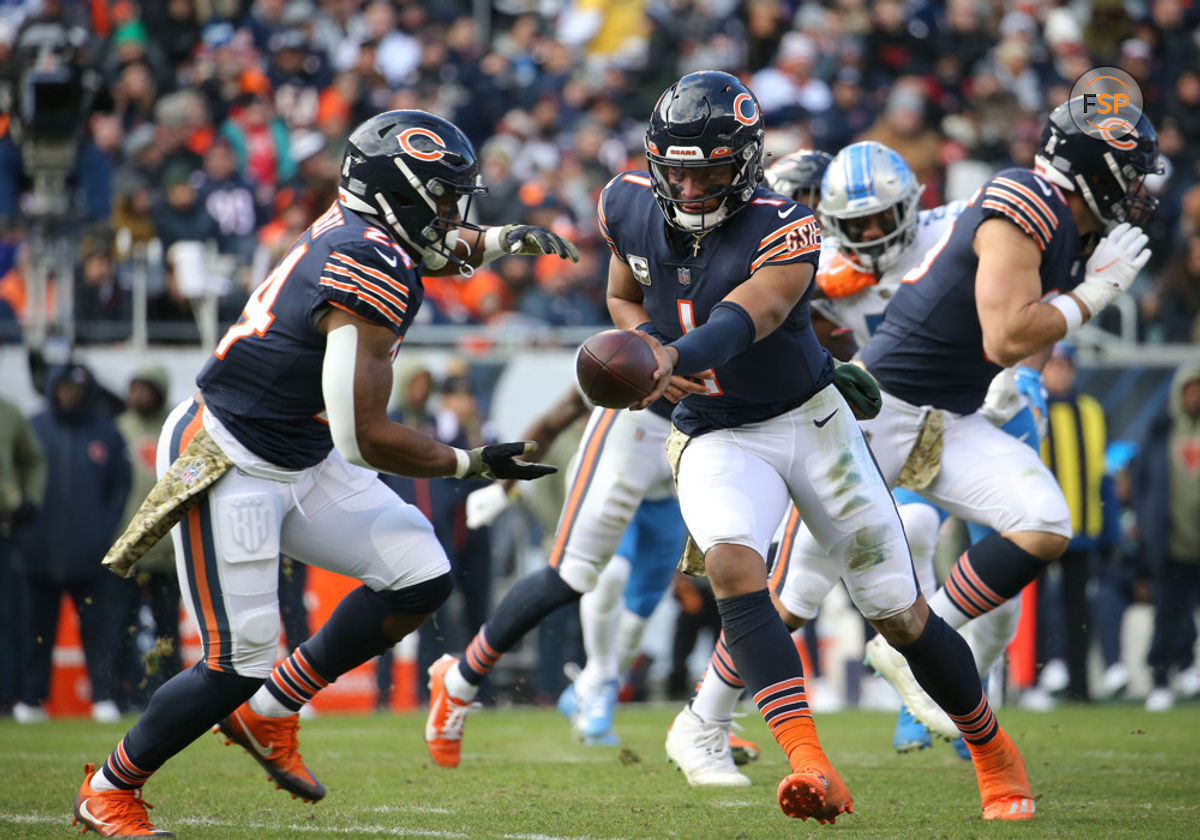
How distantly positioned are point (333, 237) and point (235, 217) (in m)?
7.26

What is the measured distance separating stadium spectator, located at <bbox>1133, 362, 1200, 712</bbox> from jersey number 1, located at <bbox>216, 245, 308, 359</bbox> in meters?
6.91

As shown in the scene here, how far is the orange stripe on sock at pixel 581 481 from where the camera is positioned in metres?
6.12

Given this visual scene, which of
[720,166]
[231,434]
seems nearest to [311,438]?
[231,434]

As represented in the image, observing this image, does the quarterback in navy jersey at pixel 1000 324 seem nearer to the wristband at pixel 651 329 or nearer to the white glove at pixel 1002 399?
the white glove at pixel 1002 399

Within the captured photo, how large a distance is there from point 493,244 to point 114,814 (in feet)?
6.69

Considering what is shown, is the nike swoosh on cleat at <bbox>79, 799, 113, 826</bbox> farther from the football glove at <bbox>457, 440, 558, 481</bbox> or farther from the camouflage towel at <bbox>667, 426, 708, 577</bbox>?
the camouflage towel at <bbox>667, 426, 708, 577</bbox>

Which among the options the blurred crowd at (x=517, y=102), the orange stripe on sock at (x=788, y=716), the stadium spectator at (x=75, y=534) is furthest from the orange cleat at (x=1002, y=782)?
the blurred crowd at (x=517, y=102)

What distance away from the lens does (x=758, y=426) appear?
4.42 metres

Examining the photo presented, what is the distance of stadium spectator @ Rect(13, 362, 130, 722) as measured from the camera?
8.63 m

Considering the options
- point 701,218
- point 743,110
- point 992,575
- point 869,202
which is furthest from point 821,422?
point 869,202

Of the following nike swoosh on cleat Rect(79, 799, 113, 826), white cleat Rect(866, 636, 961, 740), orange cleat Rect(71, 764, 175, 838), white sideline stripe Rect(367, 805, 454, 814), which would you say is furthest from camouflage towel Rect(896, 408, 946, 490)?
nike swoosh on cleat Rect(79, 799, 113, 826)

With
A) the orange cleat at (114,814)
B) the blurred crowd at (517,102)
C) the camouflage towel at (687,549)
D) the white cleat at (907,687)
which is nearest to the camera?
the orange cleat at (114,814)

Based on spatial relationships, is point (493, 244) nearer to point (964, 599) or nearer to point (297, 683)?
point (297, 683)

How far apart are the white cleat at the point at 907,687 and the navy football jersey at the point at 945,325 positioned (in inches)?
35.4
